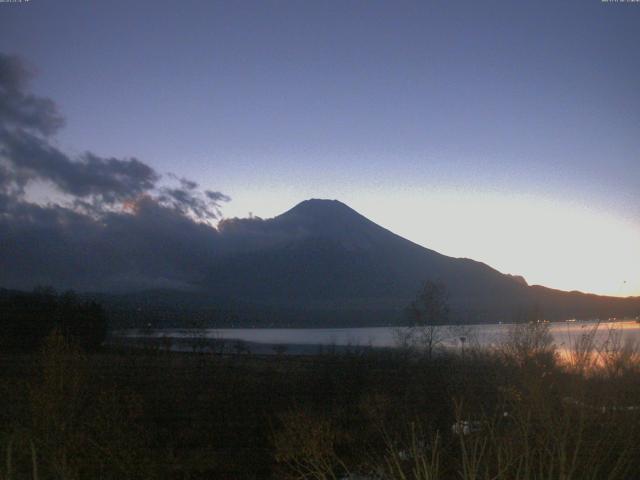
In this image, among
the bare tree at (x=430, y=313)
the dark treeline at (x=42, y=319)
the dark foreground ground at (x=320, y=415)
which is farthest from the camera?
the bare tree at (x=430, y=313)

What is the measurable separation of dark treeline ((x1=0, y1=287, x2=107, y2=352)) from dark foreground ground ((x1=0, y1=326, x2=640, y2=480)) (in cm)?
341

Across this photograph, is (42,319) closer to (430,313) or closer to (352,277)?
(430,313)

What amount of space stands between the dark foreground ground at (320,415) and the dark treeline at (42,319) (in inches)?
134

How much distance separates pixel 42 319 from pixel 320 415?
22.7 metres

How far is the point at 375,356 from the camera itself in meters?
35.1

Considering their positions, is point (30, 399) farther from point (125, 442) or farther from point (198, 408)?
point (198, 408)

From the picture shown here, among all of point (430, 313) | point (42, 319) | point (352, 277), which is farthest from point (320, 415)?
point (352, 277)

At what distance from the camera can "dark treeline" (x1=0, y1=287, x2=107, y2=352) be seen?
40344mm

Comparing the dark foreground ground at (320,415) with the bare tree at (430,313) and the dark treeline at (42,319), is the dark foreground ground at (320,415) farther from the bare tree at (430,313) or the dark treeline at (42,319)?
the bare tree at (430,313)

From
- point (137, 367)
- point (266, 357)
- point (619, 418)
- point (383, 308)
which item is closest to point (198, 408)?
point (137, 367)

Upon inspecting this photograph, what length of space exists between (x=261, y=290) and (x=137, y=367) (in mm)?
114388

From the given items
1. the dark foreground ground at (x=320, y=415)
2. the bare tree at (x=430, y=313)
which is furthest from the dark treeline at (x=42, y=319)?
the bare tree at (x=430, y=313)

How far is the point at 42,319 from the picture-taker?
42906mm

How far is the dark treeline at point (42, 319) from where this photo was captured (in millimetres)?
40344
